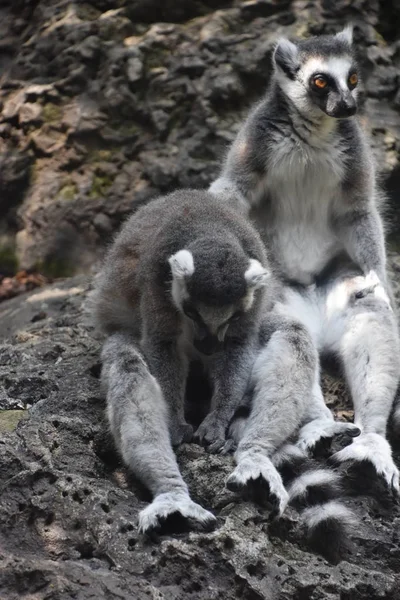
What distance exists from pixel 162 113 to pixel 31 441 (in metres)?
6.07

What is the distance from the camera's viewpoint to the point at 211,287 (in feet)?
19.4

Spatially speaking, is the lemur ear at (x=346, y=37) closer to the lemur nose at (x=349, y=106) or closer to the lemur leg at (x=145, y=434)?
the lemur nose at (x=349, y=106)

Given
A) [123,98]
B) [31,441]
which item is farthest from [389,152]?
[31,441]

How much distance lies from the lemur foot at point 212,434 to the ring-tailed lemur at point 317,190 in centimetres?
128

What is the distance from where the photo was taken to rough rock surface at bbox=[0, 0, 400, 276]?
417 inches

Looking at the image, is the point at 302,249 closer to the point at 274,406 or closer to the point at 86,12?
the point at 274,406

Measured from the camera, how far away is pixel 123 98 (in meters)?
10.9

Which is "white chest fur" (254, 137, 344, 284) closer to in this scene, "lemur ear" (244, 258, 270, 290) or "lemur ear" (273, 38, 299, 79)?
"lemur ear" (273, 38, 299, 79)

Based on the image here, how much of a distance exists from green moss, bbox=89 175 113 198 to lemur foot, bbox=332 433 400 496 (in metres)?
5.88

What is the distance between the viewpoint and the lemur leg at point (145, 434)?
16.5 ft

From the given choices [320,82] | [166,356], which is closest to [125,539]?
[166,356]

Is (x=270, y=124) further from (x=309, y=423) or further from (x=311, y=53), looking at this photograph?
(x=309, y=423)

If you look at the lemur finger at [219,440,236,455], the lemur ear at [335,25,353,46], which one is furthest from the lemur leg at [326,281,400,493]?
the lemur ear at [335,25,353,46]

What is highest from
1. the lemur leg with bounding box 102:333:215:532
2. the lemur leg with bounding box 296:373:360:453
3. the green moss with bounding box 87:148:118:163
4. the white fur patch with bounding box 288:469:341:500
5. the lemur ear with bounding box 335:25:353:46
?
the lemur ear with bounding box 335:25:353:46
